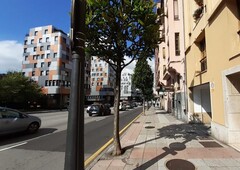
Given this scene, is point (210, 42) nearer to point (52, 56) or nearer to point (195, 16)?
point (195, 16)

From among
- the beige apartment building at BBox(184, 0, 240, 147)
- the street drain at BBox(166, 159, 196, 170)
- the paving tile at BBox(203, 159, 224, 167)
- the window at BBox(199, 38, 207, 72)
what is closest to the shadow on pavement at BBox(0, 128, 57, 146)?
the street drain at BBox(166, 159, 196, 170)

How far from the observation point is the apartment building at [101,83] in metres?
82.3

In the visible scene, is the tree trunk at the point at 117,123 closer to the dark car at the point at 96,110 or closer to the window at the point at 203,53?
the window at the point at 203,53

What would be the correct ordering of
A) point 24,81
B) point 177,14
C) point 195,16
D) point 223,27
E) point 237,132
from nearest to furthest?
point 237,132 → point 223,27 → point 195,16 → point 177,14 → point 24,81

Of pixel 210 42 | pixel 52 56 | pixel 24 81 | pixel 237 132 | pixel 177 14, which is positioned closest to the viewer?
pixel 237 132

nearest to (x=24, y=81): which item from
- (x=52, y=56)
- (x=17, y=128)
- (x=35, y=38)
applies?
(x=52, y=56)

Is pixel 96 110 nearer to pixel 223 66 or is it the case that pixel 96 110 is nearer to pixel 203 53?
pixel 203 53

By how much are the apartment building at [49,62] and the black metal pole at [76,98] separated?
1894 inches

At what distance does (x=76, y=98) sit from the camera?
3.45 metres

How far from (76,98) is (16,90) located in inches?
1393

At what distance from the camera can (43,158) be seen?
6762mm

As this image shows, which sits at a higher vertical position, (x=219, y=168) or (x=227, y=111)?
(x=227, y=111)

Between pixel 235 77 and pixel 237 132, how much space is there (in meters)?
2.09

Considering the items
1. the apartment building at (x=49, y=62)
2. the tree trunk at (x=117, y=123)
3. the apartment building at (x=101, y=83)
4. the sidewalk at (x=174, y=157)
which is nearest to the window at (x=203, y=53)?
the sidewalk at (x=174, y=157)
